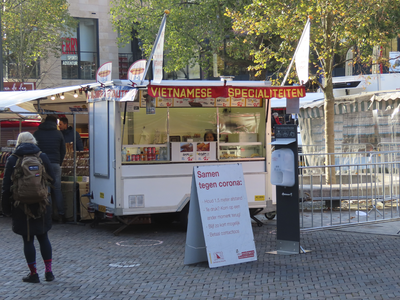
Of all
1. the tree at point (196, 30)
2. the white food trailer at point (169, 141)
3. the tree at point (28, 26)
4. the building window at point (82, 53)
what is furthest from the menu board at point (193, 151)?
the building window at point (82, 53)

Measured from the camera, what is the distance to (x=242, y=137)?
9.85 meters

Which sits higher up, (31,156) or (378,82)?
(378,82)

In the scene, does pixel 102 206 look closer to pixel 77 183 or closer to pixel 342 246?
pixel 77 183

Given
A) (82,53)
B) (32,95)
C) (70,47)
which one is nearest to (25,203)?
(32,95)

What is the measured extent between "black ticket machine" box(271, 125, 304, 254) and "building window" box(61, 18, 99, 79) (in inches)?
1116

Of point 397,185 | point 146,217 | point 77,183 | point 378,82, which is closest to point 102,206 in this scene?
point 146,217

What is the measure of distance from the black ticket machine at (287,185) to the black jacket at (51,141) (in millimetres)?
4452

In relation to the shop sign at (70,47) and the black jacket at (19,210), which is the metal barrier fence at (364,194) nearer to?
the black jacket at (19,210)

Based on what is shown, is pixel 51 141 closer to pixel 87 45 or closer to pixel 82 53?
pixel 82 53

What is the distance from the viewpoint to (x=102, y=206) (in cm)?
919

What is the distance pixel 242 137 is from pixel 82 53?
1041 inches

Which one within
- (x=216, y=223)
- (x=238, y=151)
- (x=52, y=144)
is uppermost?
(x=52, y=144)

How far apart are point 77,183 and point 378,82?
13987 mm

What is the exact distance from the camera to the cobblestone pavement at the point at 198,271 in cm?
554
